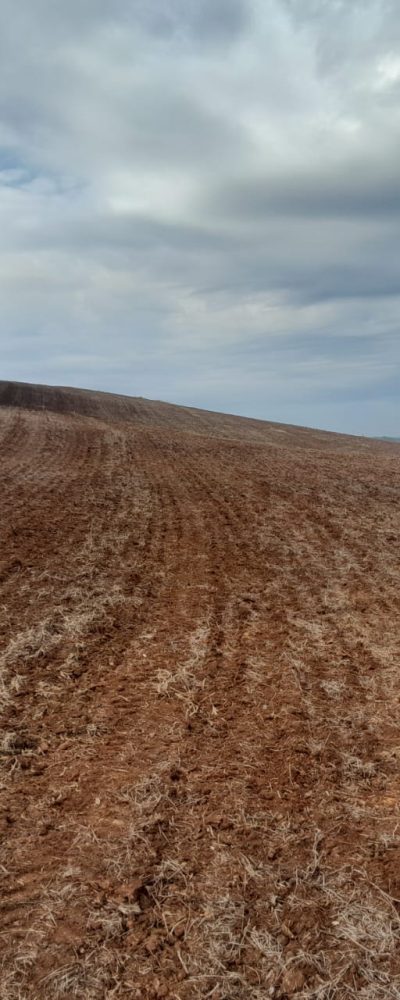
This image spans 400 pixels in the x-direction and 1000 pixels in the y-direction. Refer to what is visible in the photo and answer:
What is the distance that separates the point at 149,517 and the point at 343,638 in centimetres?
711

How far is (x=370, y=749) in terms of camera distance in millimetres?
5215

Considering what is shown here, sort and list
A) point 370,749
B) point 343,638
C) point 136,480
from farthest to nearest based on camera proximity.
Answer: point 136,480 < point 343,638 < point 370,749

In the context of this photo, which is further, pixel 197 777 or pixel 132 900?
pixel 197 777

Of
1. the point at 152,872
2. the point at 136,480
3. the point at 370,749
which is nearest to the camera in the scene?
the point at 152,872

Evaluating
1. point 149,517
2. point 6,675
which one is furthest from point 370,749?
point 149,517

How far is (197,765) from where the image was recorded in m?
4.89

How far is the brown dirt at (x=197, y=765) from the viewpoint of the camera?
3203 mm

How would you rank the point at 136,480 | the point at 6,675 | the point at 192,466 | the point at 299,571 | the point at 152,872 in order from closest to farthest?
the point at 152,872, the point at 6,675, the point at 299,571, the point at 136,480, the point at 192,466

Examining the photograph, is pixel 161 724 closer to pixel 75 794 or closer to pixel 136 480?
pixel 75 794

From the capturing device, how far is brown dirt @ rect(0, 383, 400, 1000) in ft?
10.5

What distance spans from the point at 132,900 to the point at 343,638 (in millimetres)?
4808

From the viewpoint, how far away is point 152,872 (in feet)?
12.3

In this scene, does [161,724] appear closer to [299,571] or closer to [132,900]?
[132,900]

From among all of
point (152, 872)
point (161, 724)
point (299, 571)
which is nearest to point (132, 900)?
point (152, 872)
